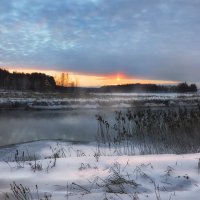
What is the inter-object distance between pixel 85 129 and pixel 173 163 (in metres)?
13.1

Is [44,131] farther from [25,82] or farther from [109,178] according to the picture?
[25,82]

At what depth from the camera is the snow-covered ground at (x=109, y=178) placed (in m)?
4.81

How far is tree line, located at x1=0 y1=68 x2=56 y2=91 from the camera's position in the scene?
119 m

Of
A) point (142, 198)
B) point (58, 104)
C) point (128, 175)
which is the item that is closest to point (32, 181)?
point (128, 175)

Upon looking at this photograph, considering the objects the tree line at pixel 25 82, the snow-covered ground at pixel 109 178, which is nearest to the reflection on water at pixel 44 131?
the snow-covered ground at pixel 109 178

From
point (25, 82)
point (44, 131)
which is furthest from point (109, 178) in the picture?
point (25, 82)

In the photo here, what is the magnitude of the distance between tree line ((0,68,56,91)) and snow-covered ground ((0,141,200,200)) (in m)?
113

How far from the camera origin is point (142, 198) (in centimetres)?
454

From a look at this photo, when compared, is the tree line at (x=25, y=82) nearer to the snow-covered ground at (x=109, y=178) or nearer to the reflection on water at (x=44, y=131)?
the reflection on water at (x=44, y=131)

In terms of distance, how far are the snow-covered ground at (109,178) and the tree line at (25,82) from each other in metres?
113

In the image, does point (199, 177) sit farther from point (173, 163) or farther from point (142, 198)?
point (142, 198)

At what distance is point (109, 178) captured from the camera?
18.0 ft

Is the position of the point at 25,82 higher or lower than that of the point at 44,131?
higher

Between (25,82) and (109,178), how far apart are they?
119719 mm
